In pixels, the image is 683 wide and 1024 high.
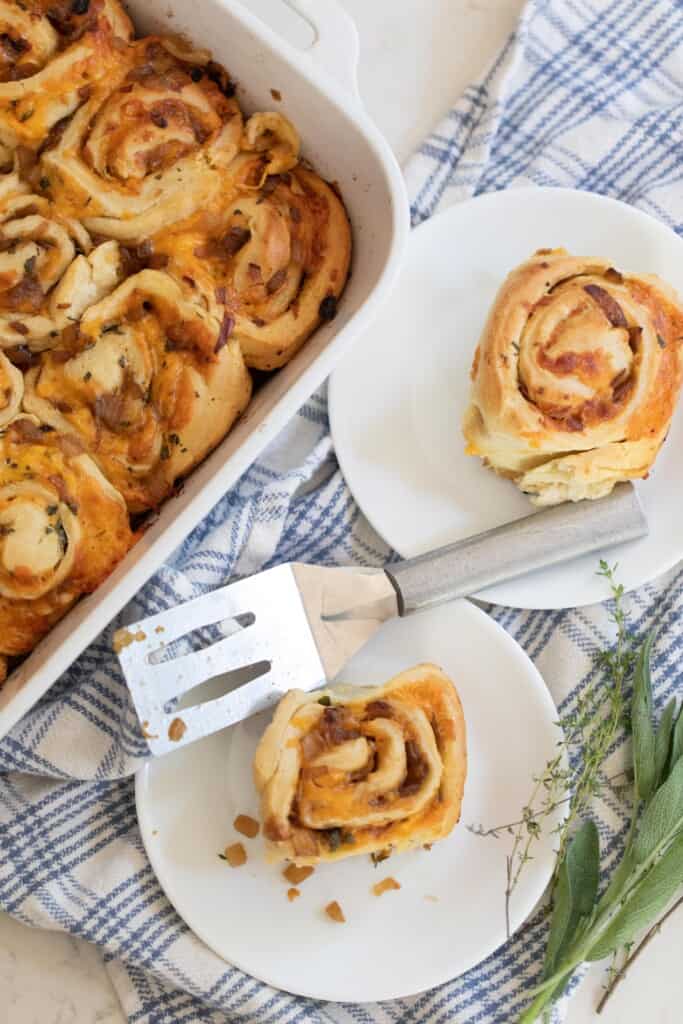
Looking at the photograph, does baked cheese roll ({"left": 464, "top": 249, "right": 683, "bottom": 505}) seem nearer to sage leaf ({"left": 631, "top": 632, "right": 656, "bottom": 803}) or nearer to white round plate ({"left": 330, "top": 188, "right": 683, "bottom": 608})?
white round plate ({"left": 330, "top": 188, "right": 683, "bottom": 608})

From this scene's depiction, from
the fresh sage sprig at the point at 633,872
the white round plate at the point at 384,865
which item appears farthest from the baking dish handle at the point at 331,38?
the fresh sage sprig at the point at 633,872

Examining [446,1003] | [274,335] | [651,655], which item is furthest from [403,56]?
[446,1003]

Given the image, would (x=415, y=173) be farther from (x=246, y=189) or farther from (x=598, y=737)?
(x=598, y=737)

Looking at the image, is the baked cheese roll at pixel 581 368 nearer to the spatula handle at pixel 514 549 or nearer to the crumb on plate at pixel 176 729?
the spatula handle at pixel 514 549

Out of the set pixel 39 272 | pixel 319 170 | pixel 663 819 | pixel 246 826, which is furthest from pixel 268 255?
pixel 663 819

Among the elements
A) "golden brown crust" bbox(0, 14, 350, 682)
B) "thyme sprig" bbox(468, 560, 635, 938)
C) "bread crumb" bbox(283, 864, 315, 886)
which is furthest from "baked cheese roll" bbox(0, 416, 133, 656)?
"thyme sprig" bbox(468, 560, 635, 938)

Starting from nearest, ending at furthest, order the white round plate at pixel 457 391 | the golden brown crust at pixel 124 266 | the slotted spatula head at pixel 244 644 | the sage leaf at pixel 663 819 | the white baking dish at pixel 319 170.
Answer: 1. the white baking dish at pixel 319 170
2. the golden brown crust at pixel 124 266
3. the slotted spatula head at pixel 244 644
4. the sage leaf at pixel 663 819
5. the white round plate at pixel 457 391

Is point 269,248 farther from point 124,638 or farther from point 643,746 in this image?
point 643,746
